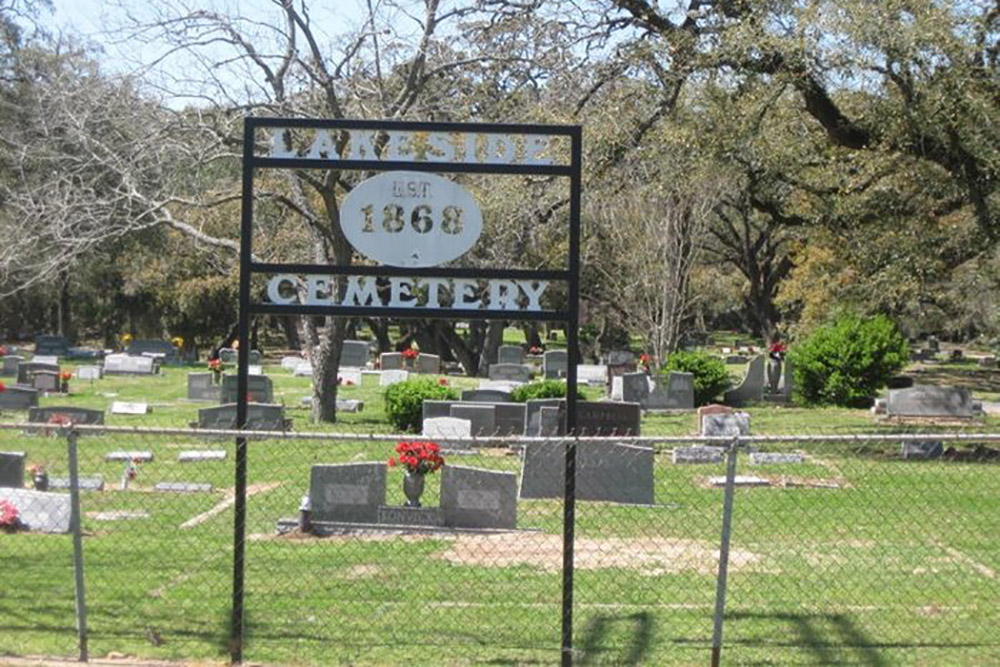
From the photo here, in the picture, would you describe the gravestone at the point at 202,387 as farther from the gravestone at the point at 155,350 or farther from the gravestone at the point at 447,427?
the gravestone at the point at 155,350

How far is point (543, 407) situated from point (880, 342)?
44.0 ft

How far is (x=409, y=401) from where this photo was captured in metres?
23.1

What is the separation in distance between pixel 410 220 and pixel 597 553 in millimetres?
4558

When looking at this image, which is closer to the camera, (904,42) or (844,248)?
(904,42)

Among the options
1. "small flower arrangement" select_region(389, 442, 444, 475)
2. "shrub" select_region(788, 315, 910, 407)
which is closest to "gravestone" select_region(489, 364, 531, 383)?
"shrub" select_region(788, 315, 910, 407)

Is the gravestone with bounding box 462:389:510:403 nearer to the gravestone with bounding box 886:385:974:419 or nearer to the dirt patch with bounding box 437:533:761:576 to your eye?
the gravestone with bounding box 886:385:974:419

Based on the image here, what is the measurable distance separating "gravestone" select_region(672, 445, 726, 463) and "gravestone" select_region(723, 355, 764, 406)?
558 inches

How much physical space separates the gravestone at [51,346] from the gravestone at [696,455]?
37.6 metres

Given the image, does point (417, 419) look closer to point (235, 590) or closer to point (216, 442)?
point (216, 442)

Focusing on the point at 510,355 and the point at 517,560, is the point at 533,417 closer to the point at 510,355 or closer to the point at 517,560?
the point at 517,560

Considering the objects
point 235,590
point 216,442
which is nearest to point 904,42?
point 216,442

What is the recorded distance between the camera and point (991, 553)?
438 inches

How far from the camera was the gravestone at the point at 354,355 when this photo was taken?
4431 centimetres

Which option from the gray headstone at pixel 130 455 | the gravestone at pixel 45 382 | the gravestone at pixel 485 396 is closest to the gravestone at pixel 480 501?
the gray headstone at pixel 130 455
